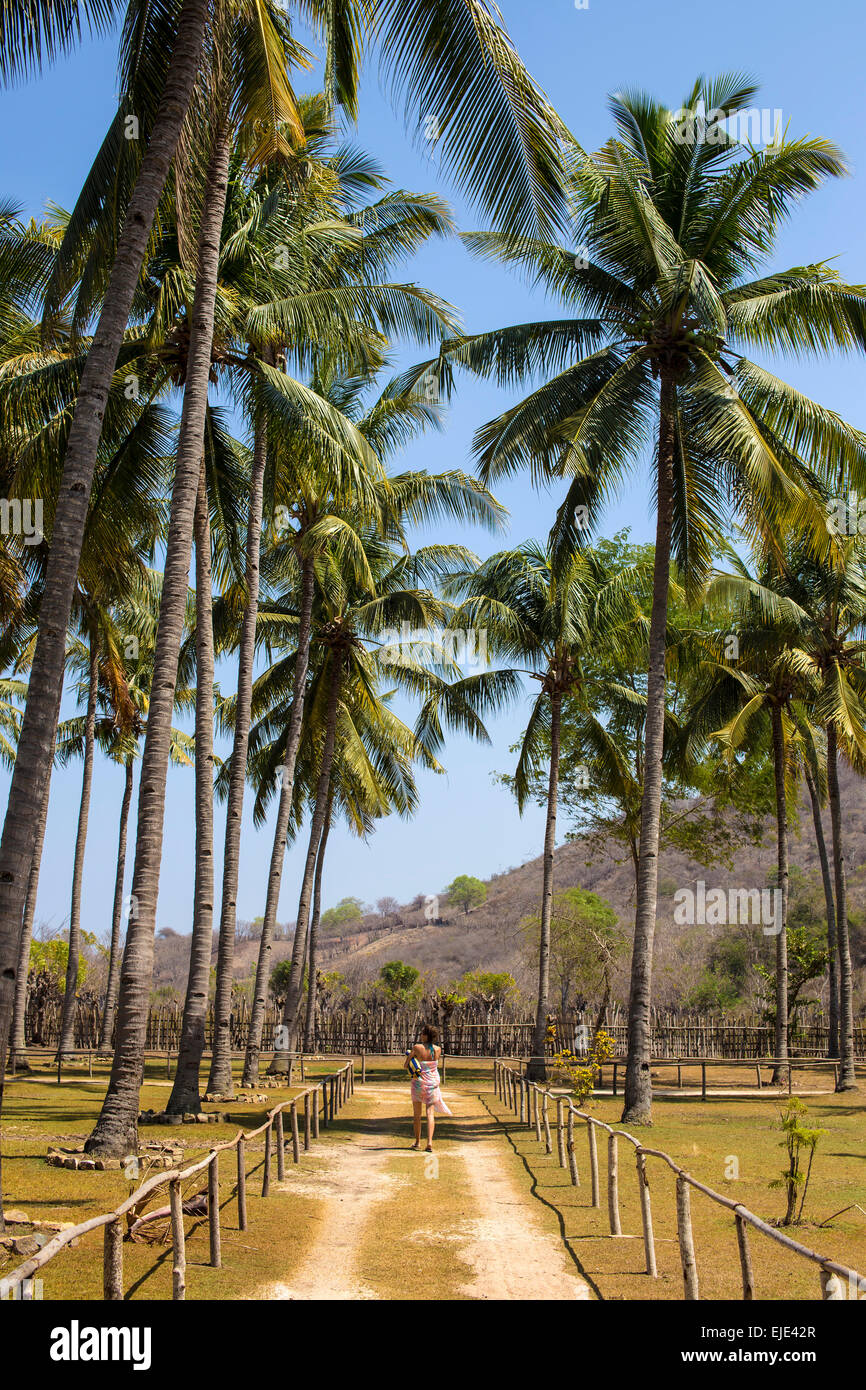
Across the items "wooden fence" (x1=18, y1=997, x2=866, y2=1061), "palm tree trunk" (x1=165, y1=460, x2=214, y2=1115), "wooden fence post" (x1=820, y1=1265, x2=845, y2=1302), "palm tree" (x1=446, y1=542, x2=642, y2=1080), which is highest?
"palm tree" (x1=446, y1=542, x2=642, y2=1080)

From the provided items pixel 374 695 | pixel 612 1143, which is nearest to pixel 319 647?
pixel 374 695

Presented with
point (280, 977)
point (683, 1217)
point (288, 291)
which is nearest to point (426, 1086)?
point (683, 1217)

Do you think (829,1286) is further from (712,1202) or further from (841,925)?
(841,925)

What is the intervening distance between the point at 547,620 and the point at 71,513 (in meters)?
15.9

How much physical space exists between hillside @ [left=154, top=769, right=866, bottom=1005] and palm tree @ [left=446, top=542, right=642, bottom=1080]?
→ 22.7 meters

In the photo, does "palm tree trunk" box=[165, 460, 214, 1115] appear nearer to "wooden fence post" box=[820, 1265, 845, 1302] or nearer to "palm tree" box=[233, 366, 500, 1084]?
"palm tree" box=[233, 366, 500, 1084]

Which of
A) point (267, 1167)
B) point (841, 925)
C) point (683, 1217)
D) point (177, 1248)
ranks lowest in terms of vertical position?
point (267, 1167)

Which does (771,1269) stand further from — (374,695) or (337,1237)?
(374,695)

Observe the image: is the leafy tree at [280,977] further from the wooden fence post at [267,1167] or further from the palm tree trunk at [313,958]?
the wooden fence post at [267,1167]

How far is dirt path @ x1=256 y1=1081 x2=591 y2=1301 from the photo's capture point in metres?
6.86

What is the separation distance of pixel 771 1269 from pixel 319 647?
64.2 feet

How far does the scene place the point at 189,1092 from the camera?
1426 cm

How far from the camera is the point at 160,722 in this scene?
11.9 m

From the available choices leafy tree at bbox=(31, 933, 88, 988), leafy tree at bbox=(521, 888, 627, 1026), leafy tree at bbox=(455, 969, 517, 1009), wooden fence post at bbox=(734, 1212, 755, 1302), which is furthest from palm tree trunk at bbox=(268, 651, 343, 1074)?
wooden fence post at bbox=(734, 1212, 755, 1302)
